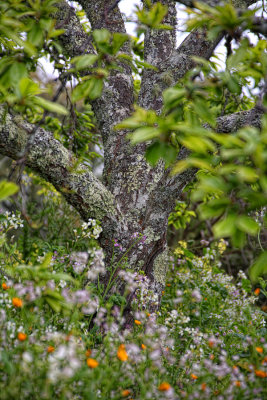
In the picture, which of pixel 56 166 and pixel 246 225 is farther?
pixel 56 166

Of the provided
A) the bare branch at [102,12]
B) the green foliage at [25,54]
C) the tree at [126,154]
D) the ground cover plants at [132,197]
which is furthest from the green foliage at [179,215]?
the green foliage at [25,54]

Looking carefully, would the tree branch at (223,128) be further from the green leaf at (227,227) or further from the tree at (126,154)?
the green leaf at (227,227)

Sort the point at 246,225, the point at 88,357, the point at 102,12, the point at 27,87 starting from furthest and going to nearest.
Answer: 1. the point at 102,12
2. the point at 88,357
3. the point at 27,87
4. the point at 246,225

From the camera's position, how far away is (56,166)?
7.16 feet

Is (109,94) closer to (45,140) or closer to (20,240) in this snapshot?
(45,140)

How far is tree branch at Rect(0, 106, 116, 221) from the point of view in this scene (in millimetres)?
2096

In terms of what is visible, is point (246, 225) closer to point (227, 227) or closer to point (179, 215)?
point (227, 227)

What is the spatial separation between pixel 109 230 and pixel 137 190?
0.35 meters

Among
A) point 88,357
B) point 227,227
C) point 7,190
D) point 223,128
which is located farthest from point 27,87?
point 223,128

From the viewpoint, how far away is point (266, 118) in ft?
3.31

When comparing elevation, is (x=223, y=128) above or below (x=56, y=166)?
above

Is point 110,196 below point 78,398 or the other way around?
the other way around

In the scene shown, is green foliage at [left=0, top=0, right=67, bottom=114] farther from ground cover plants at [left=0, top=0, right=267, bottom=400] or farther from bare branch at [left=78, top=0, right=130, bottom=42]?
bare branch at [left=78, top=0, right=130, bottom=42]

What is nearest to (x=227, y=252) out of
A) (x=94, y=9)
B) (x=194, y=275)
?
(x=194, y=275)
